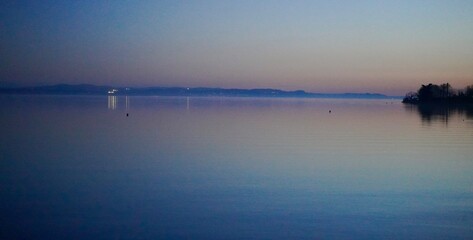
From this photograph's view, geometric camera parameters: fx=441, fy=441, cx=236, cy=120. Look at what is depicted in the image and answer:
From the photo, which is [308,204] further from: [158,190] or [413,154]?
[413,154]

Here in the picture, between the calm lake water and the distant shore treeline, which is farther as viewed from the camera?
the distant shore treeline

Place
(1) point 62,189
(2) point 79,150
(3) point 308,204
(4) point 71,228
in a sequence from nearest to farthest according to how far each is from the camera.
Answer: (4) point 71,228 < (3) point 308,204 < (1) point 62,189 < (2) point 79,150

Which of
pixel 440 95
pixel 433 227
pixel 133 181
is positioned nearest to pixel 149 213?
pixel 133 181

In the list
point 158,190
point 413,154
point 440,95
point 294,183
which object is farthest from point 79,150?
point 440,95

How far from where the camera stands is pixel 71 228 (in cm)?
757

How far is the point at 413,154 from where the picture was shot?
1659 cm

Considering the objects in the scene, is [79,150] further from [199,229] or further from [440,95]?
[440,95]

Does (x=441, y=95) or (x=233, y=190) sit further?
(x=441, y=95)

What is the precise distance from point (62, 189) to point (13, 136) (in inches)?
475

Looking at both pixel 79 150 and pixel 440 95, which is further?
pixel 440 95

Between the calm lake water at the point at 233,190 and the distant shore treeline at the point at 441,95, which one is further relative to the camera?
the distant shore treeline at the point at 441,95

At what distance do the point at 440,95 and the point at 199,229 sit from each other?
9134 centimetres

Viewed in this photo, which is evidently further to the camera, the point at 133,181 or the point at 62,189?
the point at 133,181

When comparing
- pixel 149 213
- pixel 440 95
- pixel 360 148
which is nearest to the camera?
pixel 149 213
